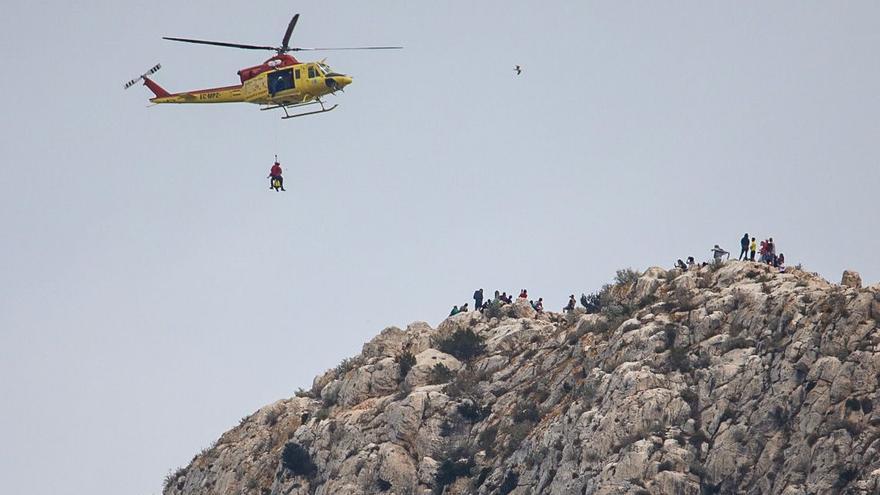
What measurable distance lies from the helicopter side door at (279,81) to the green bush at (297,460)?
1787 cm

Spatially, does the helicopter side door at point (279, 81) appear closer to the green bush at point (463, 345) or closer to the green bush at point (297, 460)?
the green bush at point (463, 345)

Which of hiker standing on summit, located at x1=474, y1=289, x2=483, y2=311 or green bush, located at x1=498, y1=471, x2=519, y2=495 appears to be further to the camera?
hiker standing on summit, located at x1=474, y1=289, x2=483, y2=311

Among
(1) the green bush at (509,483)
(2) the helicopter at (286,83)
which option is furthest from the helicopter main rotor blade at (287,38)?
(1) the green bush at (509,483)

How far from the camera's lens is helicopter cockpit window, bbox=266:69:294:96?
279ft

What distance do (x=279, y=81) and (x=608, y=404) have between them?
81.2ft

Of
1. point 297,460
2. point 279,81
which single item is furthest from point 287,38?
point 297,460

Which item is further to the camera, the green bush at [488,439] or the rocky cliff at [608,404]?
the green bush at [488,439]

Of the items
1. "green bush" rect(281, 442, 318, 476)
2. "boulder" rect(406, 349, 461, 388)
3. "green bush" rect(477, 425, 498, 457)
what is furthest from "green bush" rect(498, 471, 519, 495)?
"green bush" rect(281, 442, 318, 476)

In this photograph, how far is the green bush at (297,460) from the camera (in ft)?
269

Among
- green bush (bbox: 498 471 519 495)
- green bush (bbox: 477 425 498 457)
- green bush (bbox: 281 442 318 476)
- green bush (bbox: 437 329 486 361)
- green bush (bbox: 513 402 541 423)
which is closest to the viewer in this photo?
green bush (bbox: 498 471 519 495)

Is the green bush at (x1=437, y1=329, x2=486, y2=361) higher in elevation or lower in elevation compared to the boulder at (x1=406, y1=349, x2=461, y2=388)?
higher

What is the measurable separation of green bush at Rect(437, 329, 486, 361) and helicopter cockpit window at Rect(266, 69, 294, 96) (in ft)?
51.1

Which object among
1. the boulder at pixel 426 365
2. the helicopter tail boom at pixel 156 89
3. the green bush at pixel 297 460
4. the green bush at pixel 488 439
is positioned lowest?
the green bush at pixel 488 439

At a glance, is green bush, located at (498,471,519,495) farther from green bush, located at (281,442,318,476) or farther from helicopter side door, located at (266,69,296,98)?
helicopter side door, located at (266,69,296,98)
